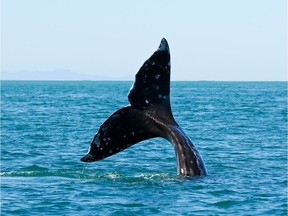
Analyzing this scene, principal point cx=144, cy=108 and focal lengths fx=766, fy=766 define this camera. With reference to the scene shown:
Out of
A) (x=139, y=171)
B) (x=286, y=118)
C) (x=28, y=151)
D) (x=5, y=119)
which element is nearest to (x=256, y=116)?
(x=286, y=118)

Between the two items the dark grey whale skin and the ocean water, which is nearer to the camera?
the ocean water

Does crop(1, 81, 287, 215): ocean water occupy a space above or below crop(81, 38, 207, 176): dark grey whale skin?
below

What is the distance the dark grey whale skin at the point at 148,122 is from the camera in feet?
52.0

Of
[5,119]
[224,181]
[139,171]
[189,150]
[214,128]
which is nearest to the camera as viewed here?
[189,150]

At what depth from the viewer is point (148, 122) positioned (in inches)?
650

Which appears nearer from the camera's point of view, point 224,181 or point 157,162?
point 224,181

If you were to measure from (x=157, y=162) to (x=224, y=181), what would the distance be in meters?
5.72

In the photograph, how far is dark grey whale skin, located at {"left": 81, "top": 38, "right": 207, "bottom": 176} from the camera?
15836 millimetres

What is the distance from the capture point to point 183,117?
4931 cm

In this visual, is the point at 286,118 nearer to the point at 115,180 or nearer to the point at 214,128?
the point at 214,128

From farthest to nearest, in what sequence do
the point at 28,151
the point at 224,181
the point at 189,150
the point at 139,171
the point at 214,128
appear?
1. the point at 214,128
2. the point at 28,151
3. the point at 139,171
4. the point at 224,181
5. the point at 189,150

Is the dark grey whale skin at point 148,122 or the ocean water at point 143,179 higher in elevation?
the dark grey whale skin at point 148,122

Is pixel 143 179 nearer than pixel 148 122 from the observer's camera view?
No

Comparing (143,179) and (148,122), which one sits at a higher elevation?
(148,122)
